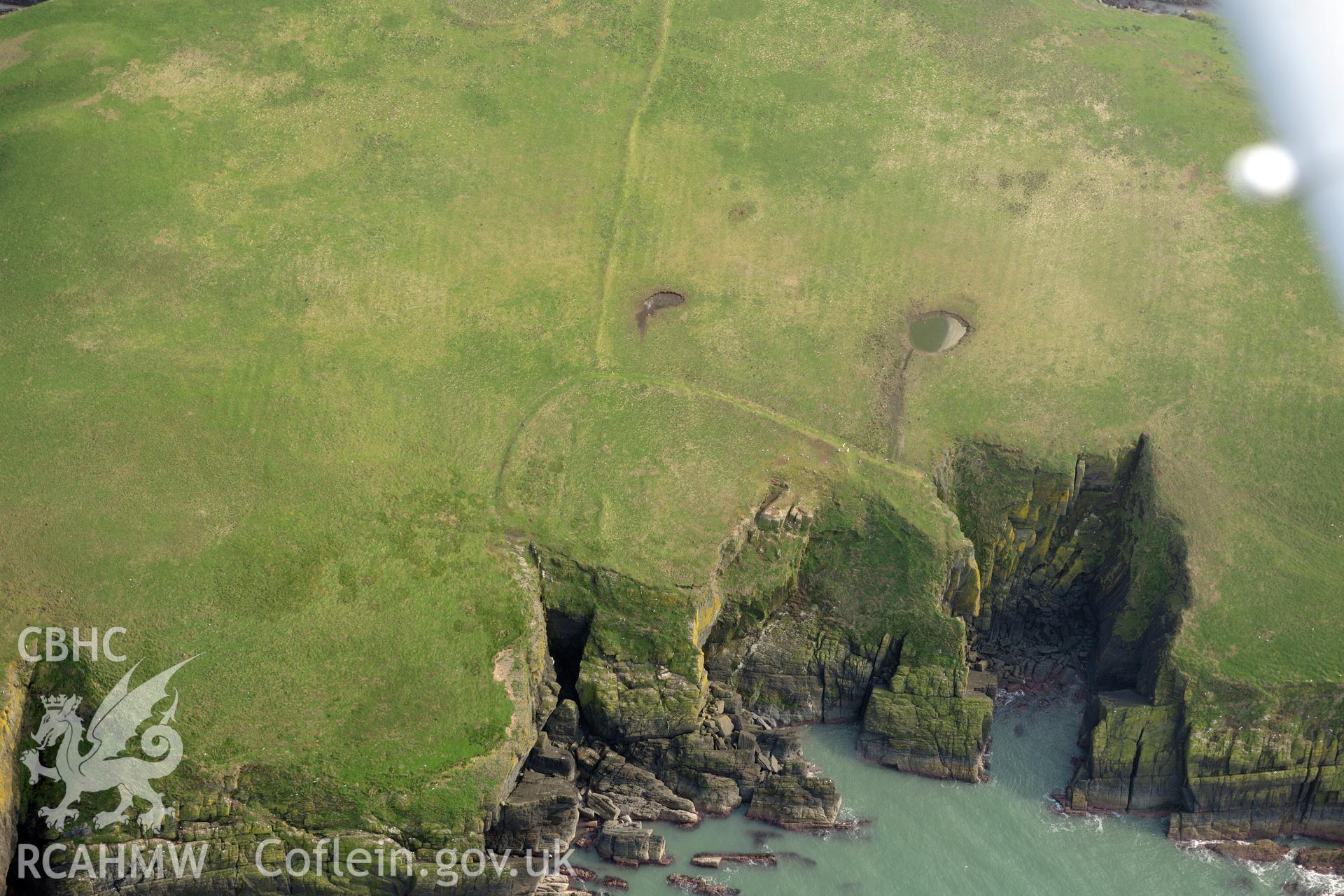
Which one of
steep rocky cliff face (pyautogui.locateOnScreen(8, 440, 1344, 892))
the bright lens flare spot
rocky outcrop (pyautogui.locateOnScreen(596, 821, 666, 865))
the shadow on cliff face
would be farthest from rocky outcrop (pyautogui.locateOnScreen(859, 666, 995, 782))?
the bright lens flare spot

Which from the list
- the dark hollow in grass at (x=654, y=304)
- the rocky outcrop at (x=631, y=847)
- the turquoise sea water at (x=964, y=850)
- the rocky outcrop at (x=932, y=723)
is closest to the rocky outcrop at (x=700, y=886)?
the turquoise sea water at (x=964, y=850)

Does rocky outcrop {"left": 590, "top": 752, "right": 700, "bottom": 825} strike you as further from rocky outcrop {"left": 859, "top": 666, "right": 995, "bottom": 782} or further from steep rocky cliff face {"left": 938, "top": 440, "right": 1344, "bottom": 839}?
steep rocky cliff face {"left": 938, "top": 440, "right": 1344, "bottom": 839}

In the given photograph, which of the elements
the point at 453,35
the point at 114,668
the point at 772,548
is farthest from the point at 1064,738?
the point at 453,35

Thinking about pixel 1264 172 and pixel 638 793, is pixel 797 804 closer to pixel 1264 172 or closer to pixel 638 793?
pixel 638 793

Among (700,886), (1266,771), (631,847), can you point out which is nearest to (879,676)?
(700,886)

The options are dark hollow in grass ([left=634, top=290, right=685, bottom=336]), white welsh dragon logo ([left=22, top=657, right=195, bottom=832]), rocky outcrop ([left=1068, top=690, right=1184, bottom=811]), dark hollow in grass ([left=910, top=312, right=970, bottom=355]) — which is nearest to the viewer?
white welsh dragon logo ([left=22, top=657, right=195, bottom=832])

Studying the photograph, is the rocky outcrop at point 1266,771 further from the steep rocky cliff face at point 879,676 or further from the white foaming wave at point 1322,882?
the white foaming wave at point 1322,882

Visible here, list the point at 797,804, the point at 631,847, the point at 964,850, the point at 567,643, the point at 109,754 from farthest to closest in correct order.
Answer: the point at 567,643, the point at 797,804, the point at 964,850, the point at 631,847, the point at 109,754

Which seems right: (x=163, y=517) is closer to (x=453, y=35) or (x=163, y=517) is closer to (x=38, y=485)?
(x=38, y=485)
